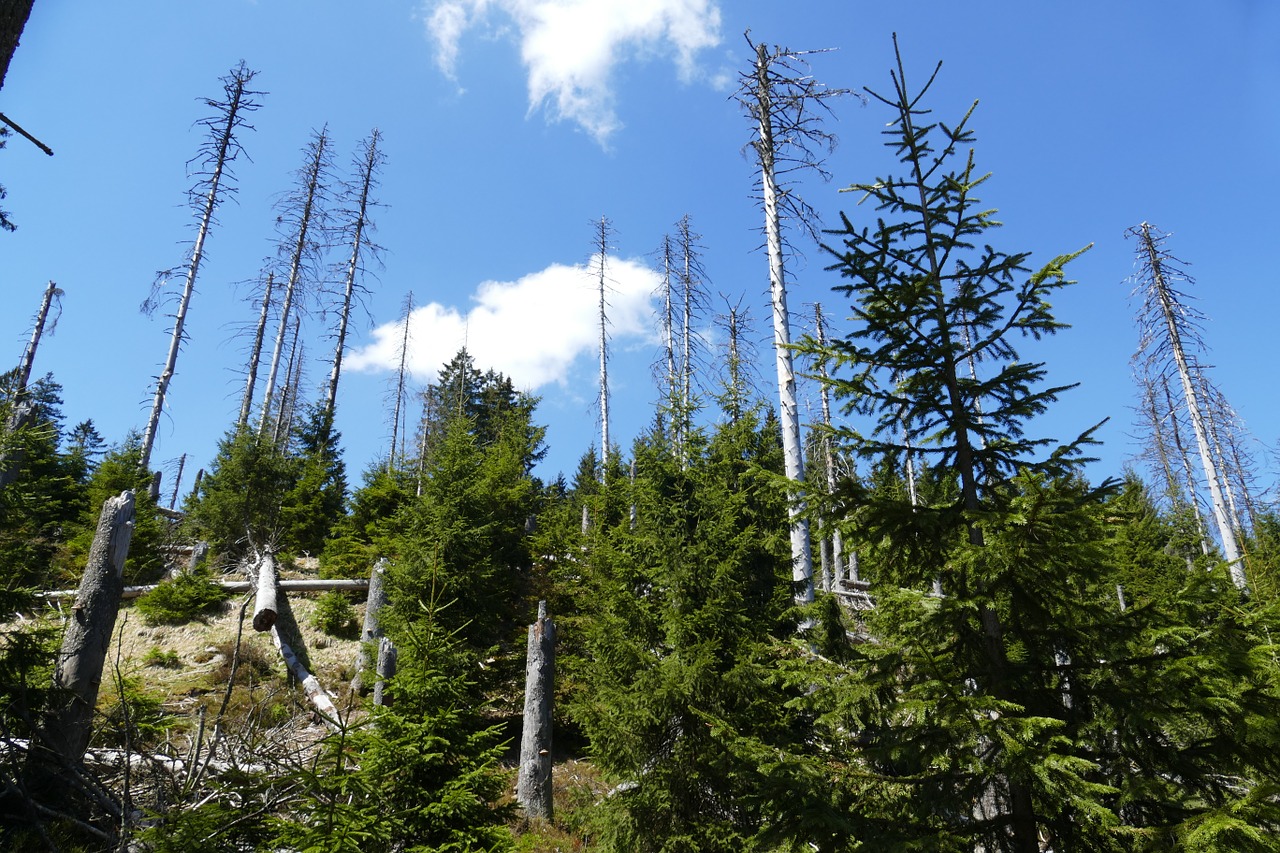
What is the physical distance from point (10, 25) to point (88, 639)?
22.1ft

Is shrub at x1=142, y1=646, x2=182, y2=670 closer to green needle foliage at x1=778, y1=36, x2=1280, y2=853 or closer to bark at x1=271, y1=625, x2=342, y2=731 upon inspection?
bark at x1=271, y1=625, x2=342, y2=731

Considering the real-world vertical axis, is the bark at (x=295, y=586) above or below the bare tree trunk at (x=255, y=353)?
below

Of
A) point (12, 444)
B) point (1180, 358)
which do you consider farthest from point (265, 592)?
point (1180, 358)

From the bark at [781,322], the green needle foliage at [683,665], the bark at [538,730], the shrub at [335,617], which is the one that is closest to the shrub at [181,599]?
the shrub at [335,617]

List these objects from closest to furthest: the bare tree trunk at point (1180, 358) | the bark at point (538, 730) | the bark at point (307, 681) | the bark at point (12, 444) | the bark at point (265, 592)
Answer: the bark at point (12, 444), the bark at point (538, 730), the bark at point (307, 681), the bark at point (265, 592), the bare tree trunk at point (1180, 358)

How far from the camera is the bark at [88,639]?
7.02 metres

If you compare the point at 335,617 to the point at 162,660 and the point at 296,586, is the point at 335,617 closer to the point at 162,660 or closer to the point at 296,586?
the point at 296,586

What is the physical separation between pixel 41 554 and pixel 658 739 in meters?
17.0

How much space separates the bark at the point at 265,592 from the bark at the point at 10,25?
12.3 m

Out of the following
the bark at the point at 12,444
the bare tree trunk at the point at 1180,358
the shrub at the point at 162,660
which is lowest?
the shrub at the point at 162,660

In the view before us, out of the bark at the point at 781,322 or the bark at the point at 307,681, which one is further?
the bark at the point at 307,681

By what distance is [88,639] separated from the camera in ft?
25.0

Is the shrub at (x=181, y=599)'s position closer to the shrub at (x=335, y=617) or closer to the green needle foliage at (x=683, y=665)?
the shrub at (x=335, y=617)

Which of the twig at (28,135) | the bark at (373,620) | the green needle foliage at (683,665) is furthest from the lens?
the bark at (373,620)
